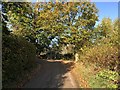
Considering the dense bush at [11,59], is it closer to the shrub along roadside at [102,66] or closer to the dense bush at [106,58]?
the shrub along roadside at [102,66]

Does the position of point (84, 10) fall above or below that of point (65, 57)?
above

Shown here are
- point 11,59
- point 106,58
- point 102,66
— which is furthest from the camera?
point 102,66

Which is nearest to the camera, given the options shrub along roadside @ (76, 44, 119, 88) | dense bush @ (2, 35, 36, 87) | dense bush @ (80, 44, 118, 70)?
dense bush @ (2, 35, 36, 87)

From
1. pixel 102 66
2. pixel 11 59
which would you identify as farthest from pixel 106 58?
pixel 11 59

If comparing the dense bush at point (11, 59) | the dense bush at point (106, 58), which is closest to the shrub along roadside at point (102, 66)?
the dense bush at point (106, 58)

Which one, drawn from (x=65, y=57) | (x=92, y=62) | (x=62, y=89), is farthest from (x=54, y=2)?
(x=62, y=89)

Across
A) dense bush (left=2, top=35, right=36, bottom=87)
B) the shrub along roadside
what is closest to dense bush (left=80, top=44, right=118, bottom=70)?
the shrub along roadside

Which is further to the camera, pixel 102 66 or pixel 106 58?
pixel 102 66

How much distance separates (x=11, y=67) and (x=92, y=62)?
23.6ft

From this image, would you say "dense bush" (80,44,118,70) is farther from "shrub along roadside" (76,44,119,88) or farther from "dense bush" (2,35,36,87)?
"dense bush" (2,35,36,87)

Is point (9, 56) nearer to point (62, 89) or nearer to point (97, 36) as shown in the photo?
point (62, 89)

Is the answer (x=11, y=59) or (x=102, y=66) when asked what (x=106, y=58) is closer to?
(x=102, y=66)

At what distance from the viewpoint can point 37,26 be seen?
32.2m

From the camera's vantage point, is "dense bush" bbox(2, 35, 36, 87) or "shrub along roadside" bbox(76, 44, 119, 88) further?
"shrub along roadside" bbox(76, 44, 119, 88)
